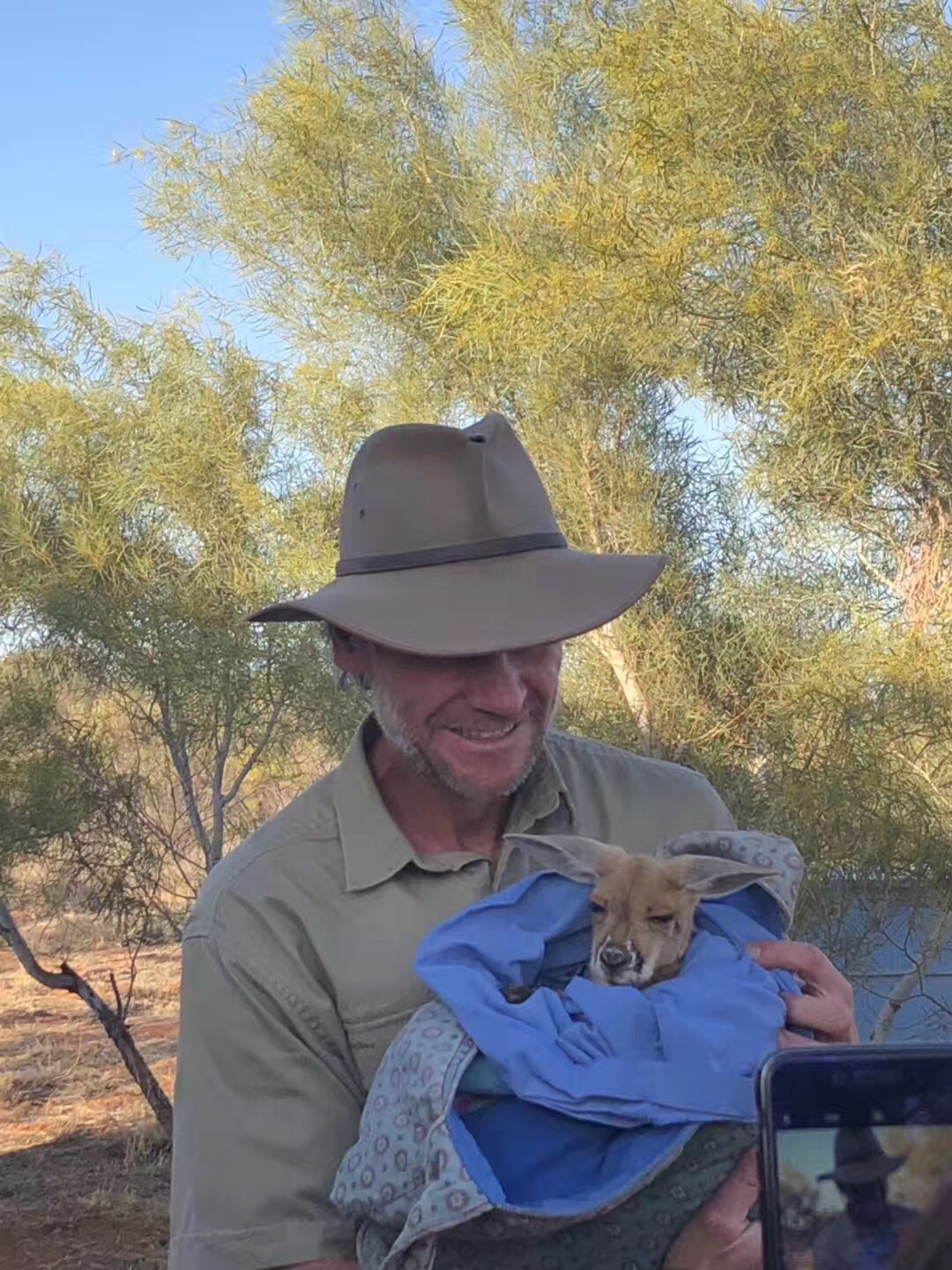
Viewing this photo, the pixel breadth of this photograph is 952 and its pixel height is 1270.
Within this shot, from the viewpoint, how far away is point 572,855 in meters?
2.14

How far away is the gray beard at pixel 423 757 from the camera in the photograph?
7.66ft

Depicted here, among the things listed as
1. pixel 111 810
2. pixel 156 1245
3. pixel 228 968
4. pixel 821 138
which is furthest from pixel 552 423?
pixel 228 968

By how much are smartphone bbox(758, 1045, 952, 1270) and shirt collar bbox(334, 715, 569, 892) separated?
116cm

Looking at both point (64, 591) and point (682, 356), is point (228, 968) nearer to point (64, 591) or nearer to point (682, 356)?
point (682, 356)

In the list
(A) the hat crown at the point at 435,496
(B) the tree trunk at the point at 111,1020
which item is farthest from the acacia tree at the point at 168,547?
(A) the hat crown at the point at 435,496

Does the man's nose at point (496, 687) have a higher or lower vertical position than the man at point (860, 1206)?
higher

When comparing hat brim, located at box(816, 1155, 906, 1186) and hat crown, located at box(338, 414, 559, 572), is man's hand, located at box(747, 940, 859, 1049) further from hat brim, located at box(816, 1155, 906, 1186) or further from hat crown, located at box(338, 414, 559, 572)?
hat crown, located at box(338, 414, 559, 572)

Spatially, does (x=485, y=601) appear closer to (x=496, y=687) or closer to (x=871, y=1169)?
(x=496, y=687)

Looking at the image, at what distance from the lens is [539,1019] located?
73.8 inches

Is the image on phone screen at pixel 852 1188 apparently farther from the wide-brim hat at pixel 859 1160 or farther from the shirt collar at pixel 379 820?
the shirt collar at pixel 379 820

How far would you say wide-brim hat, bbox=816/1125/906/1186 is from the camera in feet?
3.90

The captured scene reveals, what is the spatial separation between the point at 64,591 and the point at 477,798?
251 inches

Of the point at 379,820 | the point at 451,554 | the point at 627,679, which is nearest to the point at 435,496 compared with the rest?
the point at 451,554

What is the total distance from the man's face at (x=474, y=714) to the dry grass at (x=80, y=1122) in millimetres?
6259
